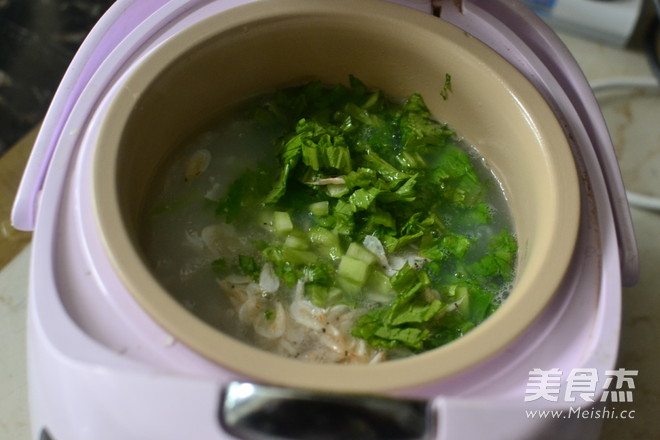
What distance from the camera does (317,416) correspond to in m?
0.68

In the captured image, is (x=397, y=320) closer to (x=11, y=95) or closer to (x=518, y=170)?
(x=518, y=170)

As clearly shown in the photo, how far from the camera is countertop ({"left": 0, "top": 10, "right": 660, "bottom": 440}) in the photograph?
1128 mm

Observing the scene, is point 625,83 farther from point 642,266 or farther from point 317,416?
point 317,416

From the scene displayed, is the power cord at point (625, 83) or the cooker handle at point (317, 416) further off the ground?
the power cord at point (625, 83)

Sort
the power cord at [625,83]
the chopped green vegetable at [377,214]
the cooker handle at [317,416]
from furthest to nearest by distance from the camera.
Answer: the power cord at [625,83] < the chopped green vegetable at [377,214] < the cooker handle at [317,416]

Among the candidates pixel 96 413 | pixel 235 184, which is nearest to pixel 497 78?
pixel 235 184

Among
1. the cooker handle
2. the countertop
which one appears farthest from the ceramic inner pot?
the countertop

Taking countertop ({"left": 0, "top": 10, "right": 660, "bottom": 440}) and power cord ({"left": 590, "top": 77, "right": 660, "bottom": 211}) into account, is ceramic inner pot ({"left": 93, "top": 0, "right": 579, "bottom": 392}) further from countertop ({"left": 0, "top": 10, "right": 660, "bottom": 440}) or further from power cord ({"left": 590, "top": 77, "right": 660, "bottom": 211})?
power cord ({"left": 590, "top": 77, "right": 660, "bottom": 211})

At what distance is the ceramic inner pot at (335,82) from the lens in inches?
28.5

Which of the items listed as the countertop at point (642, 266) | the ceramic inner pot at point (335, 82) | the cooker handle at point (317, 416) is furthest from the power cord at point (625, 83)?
the cooker handle at point (317, 416)

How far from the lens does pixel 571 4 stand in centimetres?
153

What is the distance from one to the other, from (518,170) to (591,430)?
0.37m

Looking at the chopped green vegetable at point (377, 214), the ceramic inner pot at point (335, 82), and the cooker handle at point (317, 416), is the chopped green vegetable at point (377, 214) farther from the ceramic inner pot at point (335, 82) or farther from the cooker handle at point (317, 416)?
the cooker handle at point (317, 416)

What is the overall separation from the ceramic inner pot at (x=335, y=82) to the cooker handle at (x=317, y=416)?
0.02 metres
